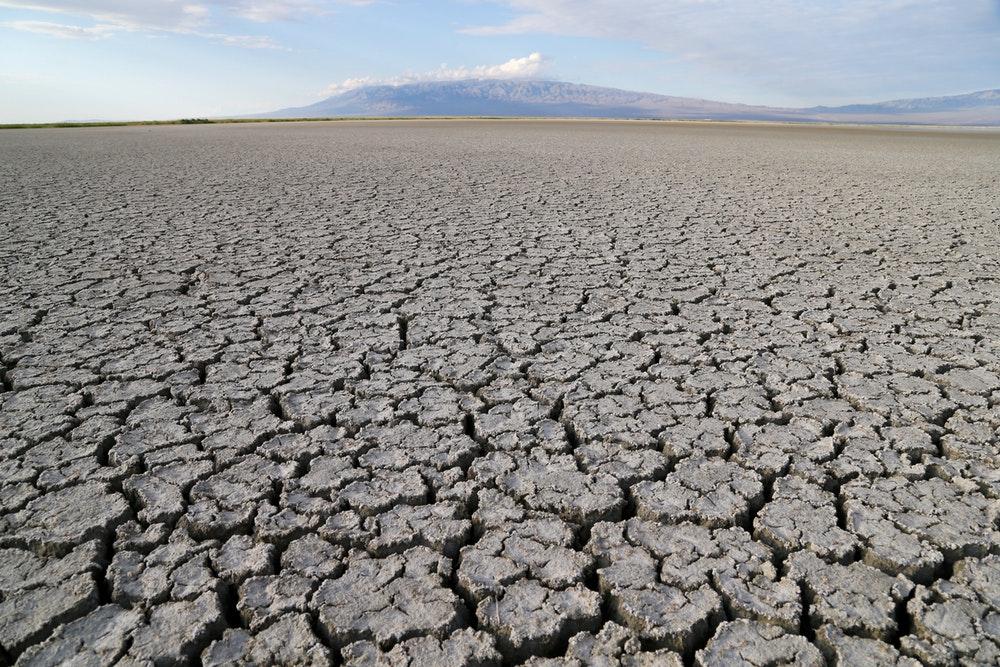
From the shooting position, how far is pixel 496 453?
2.06 metres

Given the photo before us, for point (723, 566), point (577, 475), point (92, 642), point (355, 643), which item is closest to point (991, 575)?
point (723, 566)

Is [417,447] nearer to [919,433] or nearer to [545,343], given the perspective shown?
[545,343]

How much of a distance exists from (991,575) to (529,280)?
109 inches

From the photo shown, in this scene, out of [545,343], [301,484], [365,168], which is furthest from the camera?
[365,168]

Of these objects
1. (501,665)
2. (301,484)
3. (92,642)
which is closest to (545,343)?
(301,484)

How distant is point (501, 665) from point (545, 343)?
1.77 m

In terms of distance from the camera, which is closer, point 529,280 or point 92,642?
point 92,642

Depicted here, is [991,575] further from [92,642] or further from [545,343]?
[92,642]

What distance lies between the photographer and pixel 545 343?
2979 mm

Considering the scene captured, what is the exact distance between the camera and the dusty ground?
4.66ft

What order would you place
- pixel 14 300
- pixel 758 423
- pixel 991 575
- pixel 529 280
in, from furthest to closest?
pixel 529 280 → pixel 14 300 → pixel 758 423 → pixel 991 575

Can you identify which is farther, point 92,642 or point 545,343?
point 545,343

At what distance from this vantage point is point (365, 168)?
987 centimetres

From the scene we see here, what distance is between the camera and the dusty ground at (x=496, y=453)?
142 centimetres
